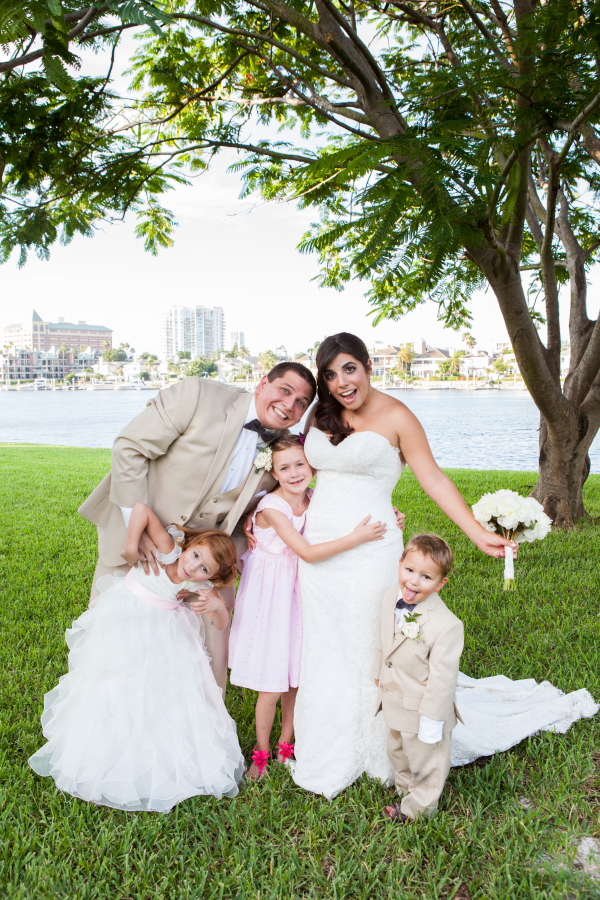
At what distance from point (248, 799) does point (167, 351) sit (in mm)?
197323

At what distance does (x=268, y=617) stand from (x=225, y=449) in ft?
2.96

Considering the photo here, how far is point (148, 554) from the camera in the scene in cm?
323

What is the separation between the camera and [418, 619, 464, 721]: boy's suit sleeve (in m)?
2.68

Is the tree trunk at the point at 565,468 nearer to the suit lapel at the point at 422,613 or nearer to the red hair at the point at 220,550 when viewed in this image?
the suit lapel at the point at 422,613

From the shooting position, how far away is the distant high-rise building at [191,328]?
194250 millimetres

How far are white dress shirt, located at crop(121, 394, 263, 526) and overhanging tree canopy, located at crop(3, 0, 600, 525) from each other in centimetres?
94

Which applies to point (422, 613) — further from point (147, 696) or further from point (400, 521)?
point (147, 696)

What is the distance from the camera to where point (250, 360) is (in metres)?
143

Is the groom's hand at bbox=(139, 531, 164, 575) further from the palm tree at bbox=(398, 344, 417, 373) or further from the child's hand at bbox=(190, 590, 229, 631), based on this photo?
the palm tree at bbox=(398, 344, 417, 373)

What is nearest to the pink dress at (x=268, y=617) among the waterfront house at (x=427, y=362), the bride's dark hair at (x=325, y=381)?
the bride's dark hair at (x=325, y=381)

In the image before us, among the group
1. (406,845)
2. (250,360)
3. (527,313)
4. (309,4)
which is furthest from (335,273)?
(250,360)

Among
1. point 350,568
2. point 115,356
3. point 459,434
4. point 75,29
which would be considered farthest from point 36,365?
point 350,568

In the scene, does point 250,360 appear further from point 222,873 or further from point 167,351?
point 222,873

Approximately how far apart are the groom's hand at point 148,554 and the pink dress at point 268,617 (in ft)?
1.58
